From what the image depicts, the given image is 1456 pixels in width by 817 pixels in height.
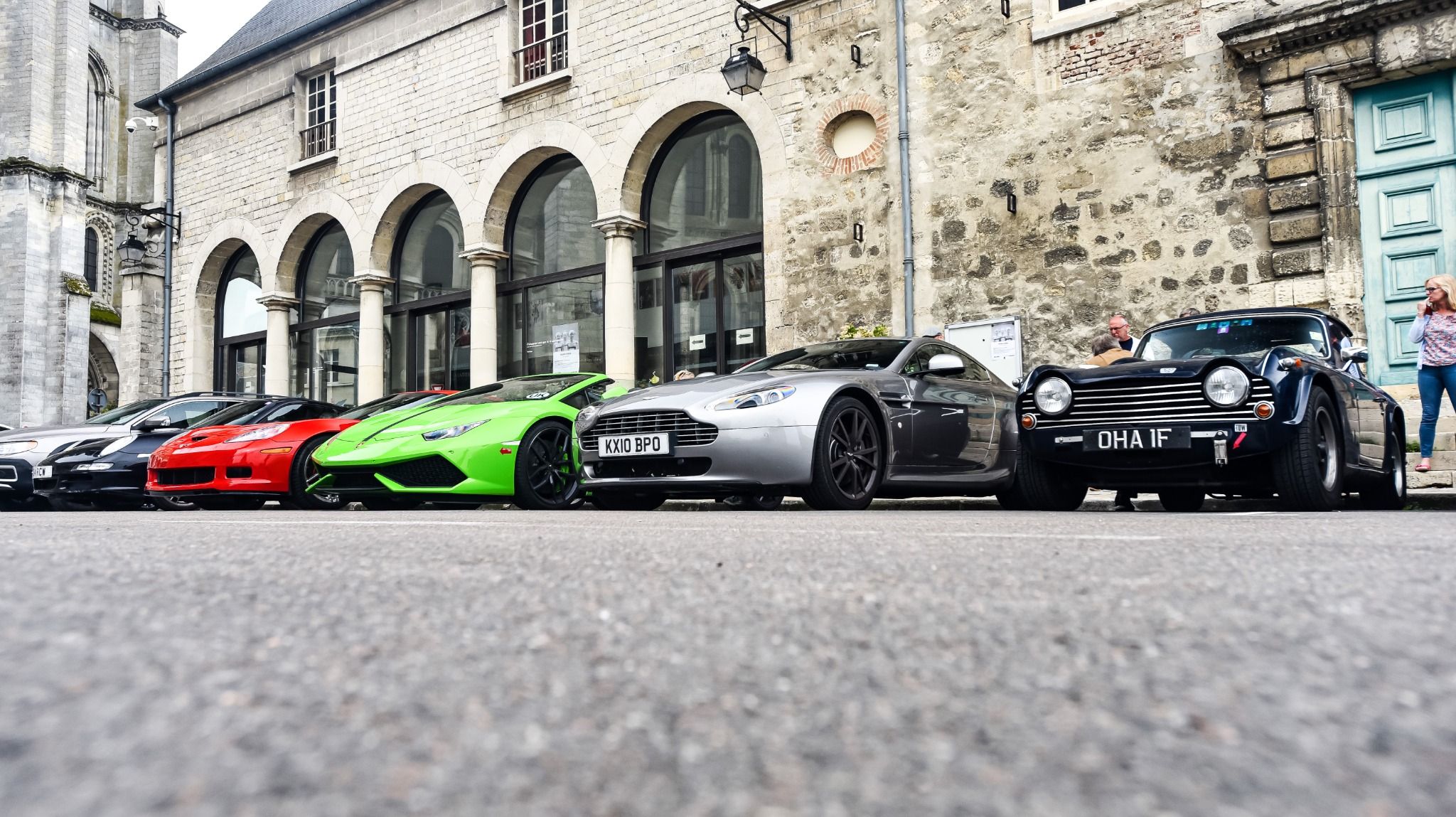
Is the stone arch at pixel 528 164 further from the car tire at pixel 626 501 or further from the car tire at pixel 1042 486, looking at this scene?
the car tire at pixel 1042 486

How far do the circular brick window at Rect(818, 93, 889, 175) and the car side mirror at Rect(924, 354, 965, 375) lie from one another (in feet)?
21.6

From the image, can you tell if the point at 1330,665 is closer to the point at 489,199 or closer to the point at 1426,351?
the point at 1426,351

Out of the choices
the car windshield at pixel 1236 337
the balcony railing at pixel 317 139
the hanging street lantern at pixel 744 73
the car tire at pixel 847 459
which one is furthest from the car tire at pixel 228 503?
the balcony railing at pixel 317 139

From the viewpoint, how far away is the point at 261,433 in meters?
9.61

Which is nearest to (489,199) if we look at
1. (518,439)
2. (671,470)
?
(518,439)

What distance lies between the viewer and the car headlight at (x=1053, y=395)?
20.9ft

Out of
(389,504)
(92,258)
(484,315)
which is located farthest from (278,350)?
(92,258)

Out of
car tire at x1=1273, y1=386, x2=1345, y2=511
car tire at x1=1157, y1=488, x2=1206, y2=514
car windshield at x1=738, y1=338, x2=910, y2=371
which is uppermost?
car windshield at x1=738, y1=338, x2=910, y2=371

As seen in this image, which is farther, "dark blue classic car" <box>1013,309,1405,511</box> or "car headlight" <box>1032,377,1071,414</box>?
"car headlight" <box>1032,377,1071,414</box>

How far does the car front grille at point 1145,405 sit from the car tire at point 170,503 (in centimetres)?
754

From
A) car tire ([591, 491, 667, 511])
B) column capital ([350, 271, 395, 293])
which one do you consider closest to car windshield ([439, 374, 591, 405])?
car tire ([591, 491, 667, 511])

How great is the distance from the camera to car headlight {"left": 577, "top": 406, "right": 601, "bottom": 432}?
24.0 feet

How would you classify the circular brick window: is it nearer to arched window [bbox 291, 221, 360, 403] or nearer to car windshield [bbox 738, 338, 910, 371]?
car windshield [bbox 738, 338, 910, 371]

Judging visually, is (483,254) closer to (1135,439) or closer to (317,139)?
(317,139)
